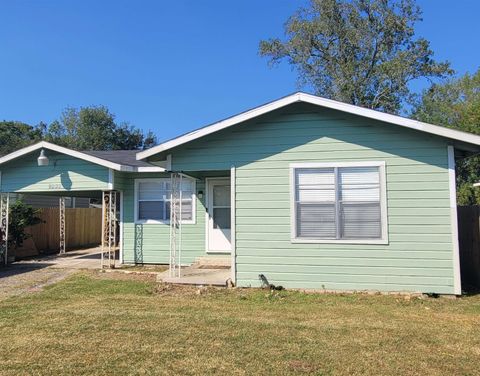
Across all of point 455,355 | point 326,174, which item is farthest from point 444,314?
point 326,174

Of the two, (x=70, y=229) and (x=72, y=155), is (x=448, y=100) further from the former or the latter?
(x=72, y=155)

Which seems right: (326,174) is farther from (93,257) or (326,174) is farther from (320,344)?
(93,257)

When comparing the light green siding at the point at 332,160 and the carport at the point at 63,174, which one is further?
the carport at the point at 63,174

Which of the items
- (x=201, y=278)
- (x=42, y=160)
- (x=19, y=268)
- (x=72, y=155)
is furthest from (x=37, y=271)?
(x=201, y=278)

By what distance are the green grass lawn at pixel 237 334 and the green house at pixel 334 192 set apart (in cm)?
56

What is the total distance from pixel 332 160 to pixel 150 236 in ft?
19.1

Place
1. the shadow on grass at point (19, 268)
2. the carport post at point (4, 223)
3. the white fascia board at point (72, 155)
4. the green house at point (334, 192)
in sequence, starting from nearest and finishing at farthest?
1. the green house at point (334, 192)
2. the shadow on grass at point (19, 268)
3. the white fascia board at point (72, 155)
4. the carport post at point (4, 223)

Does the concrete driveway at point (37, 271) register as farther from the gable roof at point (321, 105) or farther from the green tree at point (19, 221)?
the gable roof at point (321, 105)

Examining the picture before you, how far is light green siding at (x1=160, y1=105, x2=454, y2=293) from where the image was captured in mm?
7316

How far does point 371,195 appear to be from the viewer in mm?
7520

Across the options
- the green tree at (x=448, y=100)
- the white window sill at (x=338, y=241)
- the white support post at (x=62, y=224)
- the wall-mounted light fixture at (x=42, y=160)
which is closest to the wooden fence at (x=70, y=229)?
the white support post at (x=62, y=224)

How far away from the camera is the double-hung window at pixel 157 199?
11180 millimetres

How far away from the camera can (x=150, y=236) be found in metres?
11.4

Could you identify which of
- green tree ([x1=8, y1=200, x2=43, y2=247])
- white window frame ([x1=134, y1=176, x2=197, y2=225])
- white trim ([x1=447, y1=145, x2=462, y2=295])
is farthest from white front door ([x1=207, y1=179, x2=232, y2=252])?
green tree ([x1=8, y1=200, x2=43, y2=247])
